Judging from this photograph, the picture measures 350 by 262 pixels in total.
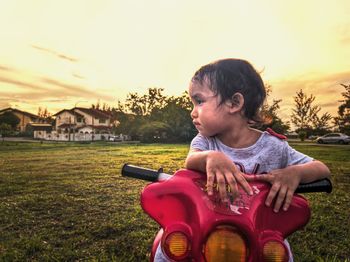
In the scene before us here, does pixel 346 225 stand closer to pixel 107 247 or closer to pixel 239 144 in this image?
pixel 107 247

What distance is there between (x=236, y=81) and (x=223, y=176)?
2.22ft

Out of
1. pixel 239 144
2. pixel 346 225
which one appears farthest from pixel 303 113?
pixel 239 144

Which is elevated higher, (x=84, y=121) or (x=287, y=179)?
(x=84, y=121)

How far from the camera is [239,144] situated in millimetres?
1851

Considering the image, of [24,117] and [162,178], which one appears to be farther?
[24,117]

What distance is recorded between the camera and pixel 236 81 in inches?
72.2

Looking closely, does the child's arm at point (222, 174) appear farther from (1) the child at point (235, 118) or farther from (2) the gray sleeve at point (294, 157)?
(2) the gray sleeve at point (294, 157)

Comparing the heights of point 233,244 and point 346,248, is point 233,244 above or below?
above

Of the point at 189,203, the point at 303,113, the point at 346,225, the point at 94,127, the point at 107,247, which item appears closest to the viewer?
the point at 189,203

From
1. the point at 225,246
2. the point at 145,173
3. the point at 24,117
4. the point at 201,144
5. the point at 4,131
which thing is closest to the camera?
→ the point at 225,246

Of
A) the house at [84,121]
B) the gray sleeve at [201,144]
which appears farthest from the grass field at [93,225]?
the house at [84,121]

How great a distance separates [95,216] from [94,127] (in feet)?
193

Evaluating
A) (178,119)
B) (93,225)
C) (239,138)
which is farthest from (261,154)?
(178,119)

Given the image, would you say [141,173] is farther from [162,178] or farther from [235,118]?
[235,118]
